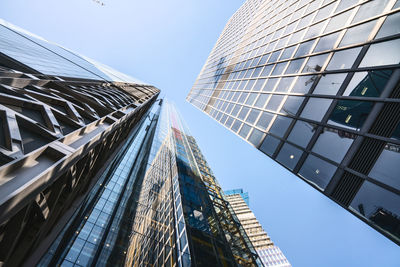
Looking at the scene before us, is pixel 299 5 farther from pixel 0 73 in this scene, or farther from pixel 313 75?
pixel 0 73

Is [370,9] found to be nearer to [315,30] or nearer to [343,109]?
[315,30]

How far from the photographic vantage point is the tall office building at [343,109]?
23.0 feet

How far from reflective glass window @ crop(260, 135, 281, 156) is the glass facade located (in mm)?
8460

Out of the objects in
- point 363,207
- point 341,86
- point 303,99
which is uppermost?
point 341,86

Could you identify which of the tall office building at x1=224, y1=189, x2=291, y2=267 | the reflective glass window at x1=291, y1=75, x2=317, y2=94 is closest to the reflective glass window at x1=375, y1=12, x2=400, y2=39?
the reflective glass window at x1=291, y1=75, x2=317, y2=94

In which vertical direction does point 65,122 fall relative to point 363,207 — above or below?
below

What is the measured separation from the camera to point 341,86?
31.7 ft

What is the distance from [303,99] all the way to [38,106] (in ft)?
43.3

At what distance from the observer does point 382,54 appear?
8.27 m

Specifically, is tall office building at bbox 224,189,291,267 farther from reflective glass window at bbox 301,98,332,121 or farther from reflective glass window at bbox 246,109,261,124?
reflective glass window at bbox 301,98,332,121

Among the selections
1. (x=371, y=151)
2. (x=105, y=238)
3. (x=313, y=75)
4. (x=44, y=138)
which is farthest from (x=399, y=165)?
(x=105, y=238)

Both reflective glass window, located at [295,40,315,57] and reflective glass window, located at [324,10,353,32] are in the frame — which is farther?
reflective glass window, located at [295,40,315,57]

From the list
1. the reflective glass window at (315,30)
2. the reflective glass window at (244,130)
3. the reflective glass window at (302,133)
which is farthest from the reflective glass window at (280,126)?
the reflective glass window at (315,30)

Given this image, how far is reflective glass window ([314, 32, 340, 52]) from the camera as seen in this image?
38.0ft
